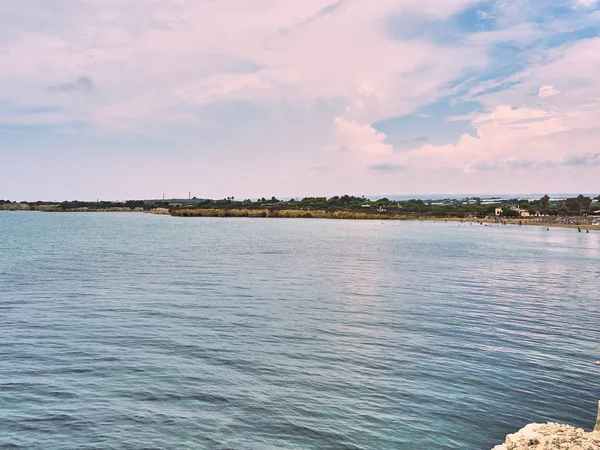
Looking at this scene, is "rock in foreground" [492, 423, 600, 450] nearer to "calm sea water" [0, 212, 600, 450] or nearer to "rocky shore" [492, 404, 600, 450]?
"rocky shore" [492, 404, 600, 450]

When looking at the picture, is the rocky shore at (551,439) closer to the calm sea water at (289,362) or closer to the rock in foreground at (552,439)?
the rock in foreground at (552,439)

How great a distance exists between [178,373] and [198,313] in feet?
38.1

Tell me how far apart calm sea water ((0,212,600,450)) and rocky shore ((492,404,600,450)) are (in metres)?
4.02

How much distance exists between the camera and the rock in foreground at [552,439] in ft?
32.5

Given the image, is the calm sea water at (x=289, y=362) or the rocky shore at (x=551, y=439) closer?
the rocky shore at (x=551, y=439)

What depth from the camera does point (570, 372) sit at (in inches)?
813

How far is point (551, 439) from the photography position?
1009 cm

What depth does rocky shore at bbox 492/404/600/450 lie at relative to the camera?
9.89 metres

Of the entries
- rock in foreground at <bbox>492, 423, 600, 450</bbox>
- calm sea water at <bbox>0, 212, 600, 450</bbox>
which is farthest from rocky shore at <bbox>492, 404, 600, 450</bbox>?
calm sea water at <bbox>0, 212, 600, 450</bbox>

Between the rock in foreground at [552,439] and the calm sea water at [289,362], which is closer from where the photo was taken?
the rock in foreground at [552,439]

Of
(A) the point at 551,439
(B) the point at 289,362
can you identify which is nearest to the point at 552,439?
(A) the point at 551,439

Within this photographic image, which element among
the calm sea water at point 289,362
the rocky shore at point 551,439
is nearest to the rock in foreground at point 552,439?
the rocky shore at point 551,439

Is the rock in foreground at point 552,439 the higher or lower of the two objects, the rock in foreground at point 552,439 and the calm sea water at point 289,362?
the higher

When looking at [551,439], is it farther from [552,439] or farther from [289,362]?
[289,362]
